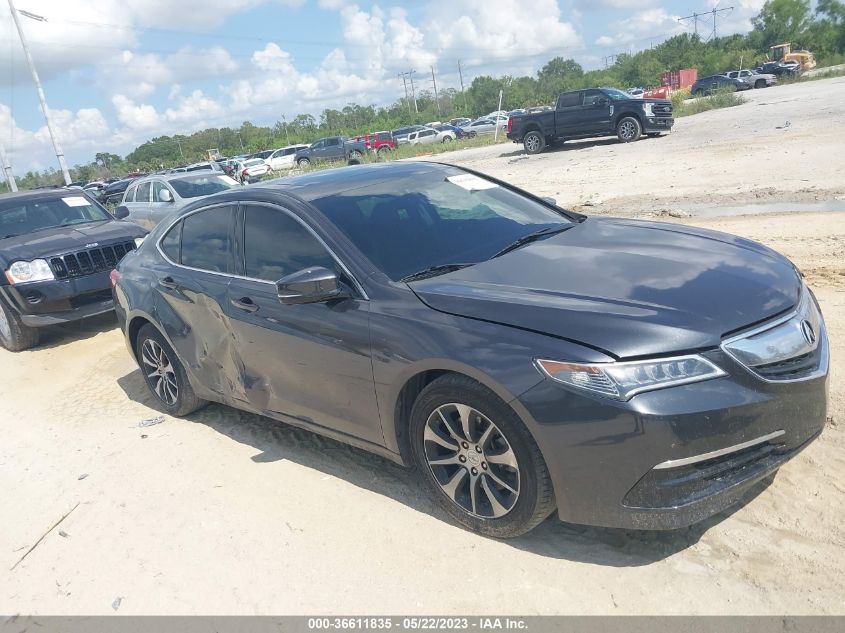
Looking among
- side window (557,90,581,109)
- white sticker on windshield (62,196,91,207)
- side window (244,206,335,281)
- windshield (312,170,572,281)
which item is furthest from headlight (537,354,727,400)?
side window (557,90,581,109)

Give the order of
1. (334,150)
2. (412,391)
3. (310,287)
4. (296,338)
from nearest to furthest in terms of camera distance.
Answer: (412,391)
(310,287)
(296,338)
(334,150)

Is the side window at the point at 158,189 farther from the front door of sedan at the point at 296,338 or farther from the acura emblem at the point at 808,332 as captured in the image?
the acura emblem at the point at 808,332

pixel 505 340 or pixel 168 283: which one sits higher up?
pixel 168 283

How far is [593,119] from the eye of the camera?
22656 mm

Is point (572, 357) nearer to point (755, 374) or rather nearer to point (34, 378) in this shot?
point (755, 374)

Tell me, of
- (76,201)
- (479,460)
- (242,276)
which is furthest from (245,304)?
(76,201)

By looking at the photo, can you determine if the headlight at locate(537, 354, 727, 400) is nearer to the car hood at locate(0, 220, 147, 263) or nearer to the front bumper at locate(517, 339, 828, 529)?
the front bumper at locate(517, 339, 828, 529)

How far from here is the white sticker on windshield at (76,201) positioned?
9047 mm

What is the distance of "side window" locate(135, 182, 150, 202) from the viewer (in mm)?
13953

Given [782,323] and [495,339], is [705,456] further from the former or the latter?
[495,339]

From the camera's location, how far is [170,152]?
96.2 m

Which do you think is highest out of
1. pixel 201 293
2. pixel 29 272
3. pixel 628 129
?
pixel 201 293

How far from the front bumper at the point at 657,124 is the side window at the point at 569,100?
8.21ft

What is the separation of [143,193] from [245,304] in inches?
450
